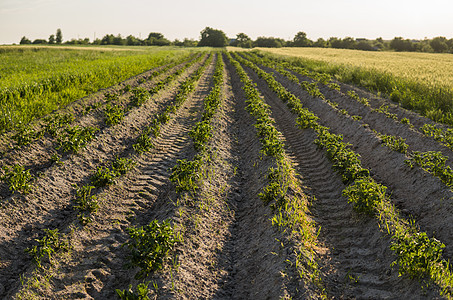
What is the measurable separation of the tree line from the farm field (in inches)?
3762

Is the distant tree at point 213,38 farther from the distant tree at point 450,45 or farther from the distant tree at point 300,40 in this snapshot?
the distant tree at point 450,45

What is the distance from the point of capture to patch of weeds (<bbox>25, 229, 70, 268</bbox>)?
4.81 meters

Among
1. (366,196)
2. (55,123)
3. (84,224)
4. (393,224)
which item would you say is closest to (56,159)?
(55,123)

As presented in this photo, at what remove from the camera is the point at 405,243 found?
190 inches

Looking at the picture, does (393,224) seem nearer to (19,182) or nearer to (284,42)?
(19,182)

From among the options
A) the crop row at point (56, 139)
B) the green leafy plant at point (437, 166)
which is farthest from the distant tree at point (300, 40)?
the green leafy plant at point (437, 166)

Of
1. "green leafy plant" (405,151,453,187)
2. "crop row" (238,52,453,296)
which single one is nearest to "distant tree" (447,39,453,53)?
"crop row" (238,52,453,296)

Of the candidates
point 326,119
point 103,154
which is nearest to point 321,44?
point 326,119

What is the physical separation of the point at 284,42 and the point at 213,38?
29462 mm

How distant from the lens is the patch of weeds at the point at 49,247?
4.81 metres

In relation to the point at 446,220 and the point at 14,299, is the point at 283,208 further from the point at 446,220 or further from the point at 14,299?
the point at 14,299

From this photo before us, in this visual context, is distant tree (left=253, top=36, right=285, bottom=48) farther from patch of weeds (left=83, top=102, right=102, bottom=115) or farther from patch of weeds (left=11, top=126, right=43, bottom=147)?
patch of weeds (left=11, top=126, right=43, bottom=147)

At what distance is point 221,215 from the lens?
6.64 m

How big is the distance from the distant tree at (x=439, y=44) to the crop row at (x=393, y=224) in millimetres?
96768
